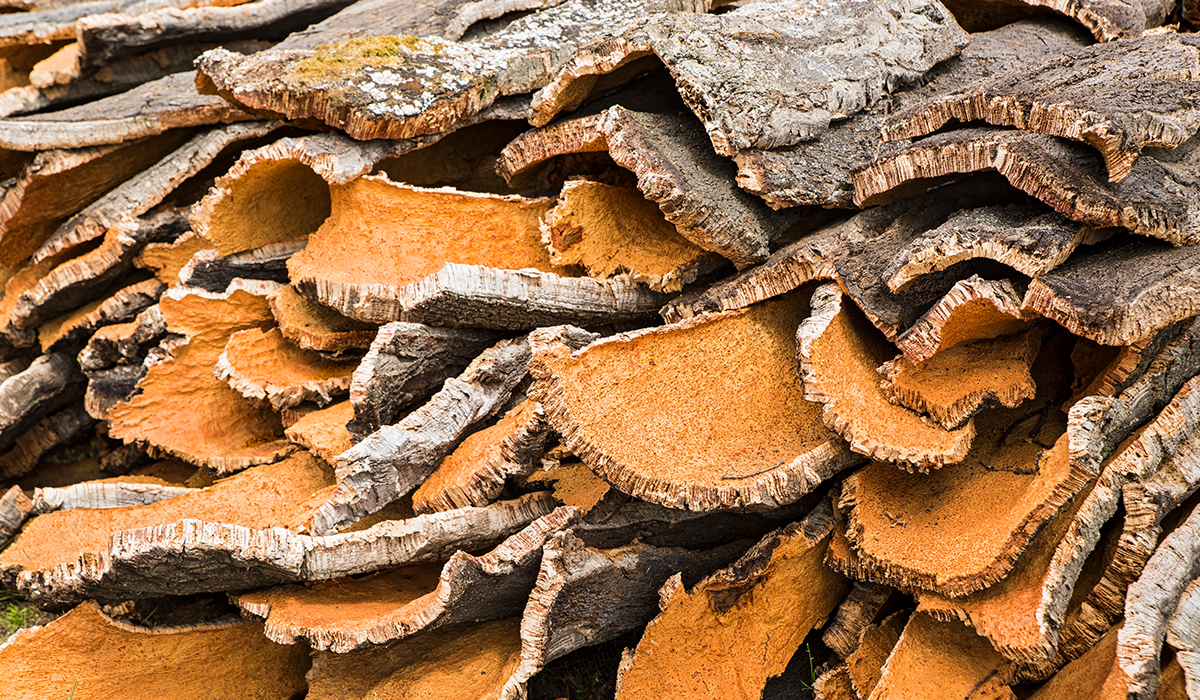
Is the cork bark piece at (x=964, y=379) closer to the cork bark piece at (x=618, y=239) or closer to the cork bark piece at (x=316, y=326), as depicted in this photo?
the cork bark piece at (x=618, y=239)

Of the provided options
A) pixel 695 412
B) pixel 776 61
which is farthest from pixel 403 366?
pixel 776 61

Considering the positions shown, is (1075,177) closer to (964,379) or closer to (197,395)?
(964,379)

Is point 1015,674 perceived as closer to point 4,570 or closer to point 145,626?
point 145,626

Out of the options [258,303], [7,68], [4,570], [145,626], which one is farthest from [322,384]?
[7,68]

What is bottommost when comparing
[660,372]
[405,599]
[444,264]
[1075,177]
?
[405,599]

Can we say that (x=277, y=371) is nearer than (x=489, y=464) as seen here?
No

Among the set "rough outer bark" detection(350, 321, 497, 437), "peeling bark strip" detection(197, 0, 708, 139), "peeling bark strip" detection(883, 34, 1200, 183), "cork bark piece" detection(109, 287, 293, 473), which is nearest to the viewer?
"peeling bark strip" detection(883, 34, 1200, 183)

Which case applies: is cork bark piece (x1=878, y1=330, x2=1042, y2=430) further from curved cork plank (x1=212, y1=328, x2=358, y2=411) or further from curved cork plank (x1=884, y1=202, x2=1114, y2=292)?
curved cork plank (x1=212, y1=328, x2=358, y2=411)

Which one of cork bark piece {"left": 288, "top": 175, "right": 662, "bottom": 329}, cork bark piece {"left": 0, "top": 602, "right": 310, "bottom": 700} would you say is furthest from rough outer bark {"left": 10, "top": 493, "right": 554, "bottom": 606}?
cork bark piece {"left": 288, "top": 175, "right": 662, "bottom": 329}
